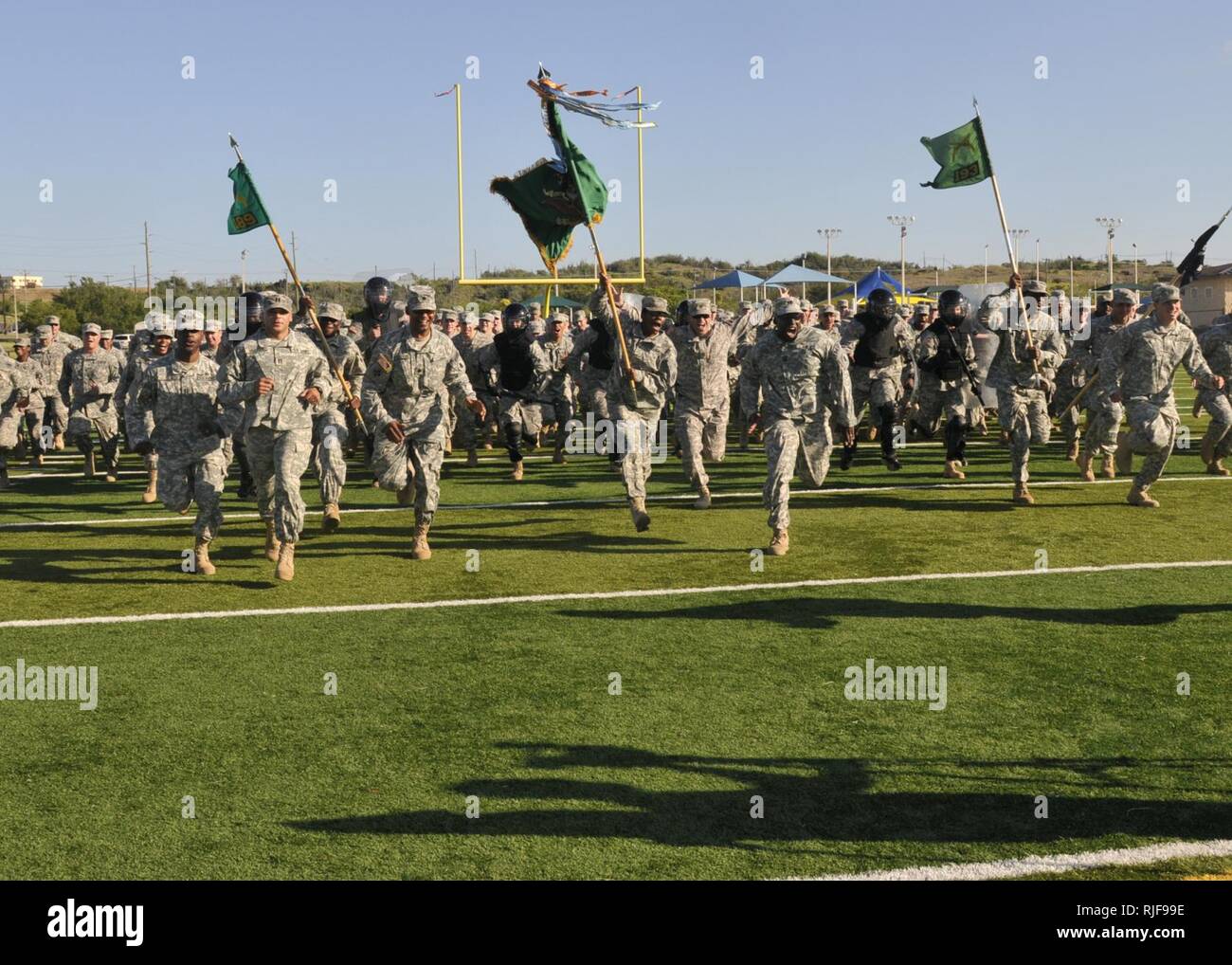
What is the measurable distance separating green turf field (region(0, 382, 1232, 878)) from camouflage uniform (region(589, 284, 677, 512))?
72 centimetres

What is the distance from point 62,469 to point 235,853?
15806 millimetres

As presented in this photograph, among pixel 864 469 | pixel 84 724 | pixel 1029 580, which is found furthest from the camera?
pixel 864 469

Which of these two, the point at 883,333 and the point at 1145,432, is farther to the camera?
the point at 883,333

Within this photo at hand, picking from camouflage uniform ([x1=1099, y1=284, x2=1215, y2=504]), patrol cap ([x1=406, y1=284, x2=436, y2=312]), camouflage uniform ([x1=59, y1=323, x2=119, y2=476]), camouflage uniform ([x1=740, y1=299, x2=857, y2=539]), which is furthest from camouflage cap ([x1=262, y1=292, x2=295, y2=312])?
camouflage uniform ([x1=59, y1=323, x2=119, y2=476])

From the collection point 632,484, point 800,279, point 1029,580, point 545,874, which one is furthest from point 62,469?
point 800,279

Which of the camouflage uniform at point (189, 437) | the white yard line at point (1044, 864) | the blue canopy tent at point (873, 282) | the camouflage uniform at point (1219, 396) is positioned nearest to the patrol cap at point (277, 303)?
the camouflage uniform at point (189, 437)

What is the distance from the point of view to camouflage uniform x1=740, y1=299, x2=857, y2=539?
11477 mm

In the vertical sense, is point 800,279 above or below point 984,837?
→ above

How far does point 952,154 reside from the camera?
15.5 metres

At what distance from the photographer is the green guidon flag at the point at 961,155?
1507 centimetres

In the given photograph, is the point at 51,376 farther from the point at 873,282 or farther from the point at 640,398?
the point at 873,282

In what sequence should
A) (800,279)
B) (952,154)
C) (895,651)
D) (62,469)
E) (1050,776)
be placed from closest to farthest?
(1050,776)
(895,651)
(952,154)
(62,469)
(800,279)

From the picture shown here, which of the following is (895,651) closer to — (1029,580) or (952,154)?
(1029,580)

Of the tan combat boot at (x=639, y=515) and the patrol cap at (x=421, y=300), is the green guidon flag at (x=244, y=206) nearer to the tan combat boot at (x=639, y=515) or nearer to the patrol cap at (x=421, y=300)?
the patrol cap at (x=421, y=300)
